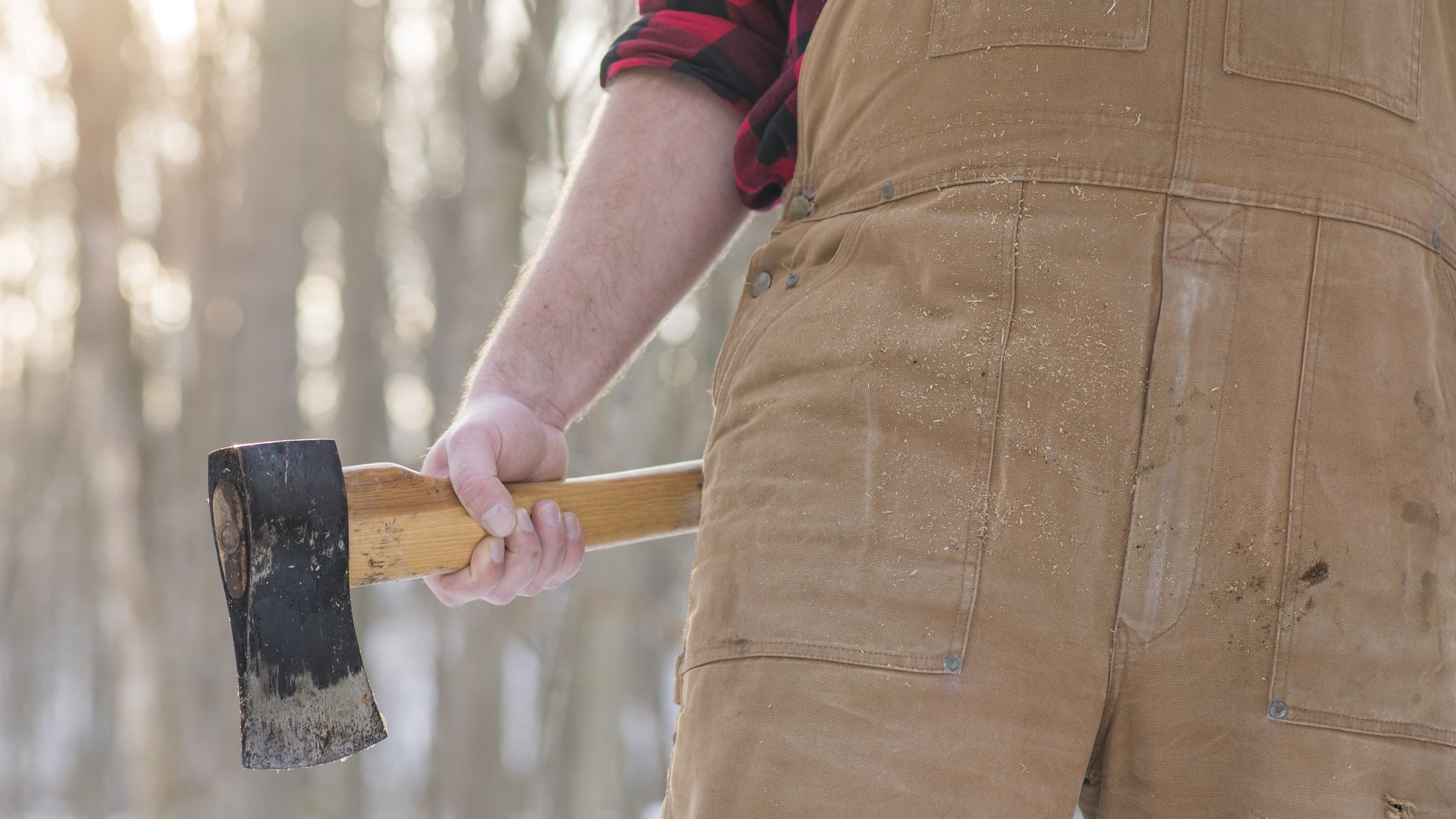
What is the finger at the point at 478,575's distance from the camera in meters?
1.46

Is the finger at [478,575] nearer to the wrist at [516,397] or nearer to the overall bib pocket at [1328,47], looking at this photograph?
the wrist at [516,397]

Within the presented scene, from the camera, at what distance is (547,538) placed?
1524 millimetres

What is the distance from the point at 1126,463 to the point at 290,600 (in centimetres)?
90

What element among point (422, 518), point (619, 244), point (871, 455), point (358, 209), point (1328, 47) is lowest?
point (422, 518)

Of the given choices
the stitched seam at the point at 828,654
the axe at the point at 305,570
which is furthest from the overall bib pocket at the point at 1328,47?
the axe at the point at 305,570

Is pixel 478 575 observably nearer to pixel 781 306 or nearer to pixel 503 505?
pixel 503 505

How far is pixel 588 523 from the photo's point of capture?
1616mm

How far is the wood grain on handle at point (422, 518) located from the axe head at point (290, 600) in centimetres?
4

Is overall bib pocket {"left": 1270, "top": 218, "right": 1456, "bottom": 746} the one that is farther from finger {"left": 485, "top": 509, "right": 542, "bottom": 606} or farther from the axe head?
the axe head

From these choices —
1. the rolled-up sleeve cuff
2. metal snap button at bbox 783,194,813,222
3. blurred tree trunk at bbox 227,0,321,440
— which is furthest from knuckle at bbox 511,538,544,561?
blurred tree trunk at bbox 227,0,321,440

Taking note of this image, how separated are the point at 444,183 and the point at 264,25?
6.50 ft

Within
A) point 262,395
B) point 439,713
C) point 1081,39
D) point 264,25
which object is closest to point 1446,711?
point 1081,39

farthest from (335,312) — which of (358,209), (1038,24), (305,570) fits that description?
(1038,24)

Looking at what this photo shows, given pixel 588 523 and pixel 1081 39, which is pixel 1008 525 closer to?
pixel 1081 39
